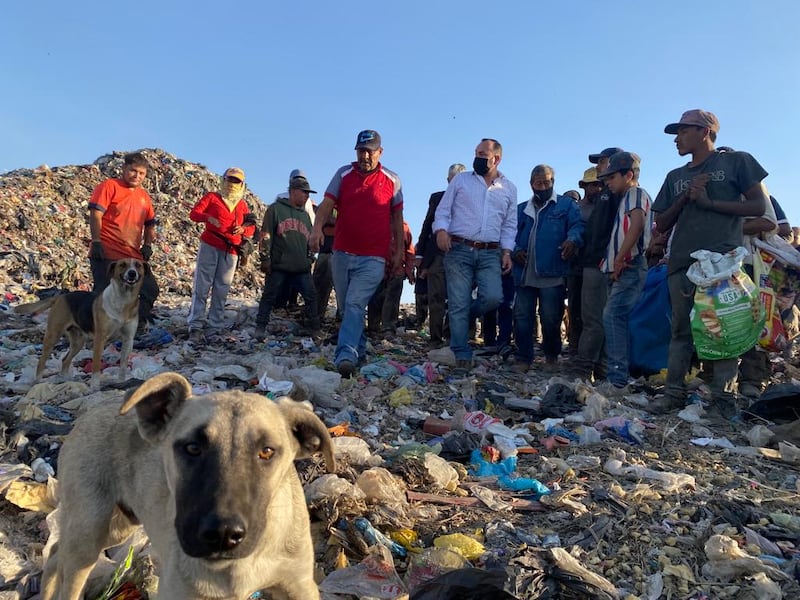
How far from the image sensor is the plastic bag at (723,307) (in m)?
4.87

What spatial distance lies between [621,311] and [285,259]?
481 centimetres

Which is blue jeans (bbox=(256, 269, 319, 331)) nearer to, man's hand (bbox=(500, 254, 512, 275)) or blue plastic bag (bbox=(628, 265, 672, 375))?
man's hand (bbox=(500, 254, 512, 275))

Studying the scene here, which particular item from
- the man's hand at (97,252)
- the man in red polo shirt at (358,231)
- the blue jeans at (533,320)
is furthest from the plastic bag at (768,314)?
the man's hand at (97,252)

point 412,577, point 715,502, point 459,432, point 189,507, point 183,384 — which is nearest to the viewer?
point 189,507

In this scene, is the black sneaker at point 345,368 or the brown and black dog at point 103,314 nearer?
the black sneaker at point 345,368

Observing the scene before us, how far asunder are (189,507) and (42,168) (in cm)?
1902

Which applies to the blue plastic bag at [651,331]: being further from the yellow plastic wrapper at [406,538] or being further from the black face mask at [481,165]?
the yellow plastic wrapper at [406,538]

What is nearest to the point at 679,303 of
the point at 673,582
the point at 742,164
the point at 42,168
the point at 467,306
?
the point at 742,164

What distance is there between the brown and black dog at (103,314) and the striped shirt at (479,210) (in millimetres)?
3821

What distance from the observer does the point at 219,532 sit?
5.49 ft

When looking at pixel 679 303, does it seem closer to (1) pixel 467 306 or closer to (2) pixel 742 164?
(2) pixel 742 164

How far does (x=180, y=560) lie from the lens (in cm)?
198

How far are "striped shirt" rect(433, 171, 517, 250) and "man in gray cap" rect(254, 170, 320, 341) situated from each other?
9.16ft

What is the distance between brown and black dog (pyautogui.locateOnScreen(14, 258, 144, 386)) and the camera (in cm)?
676
